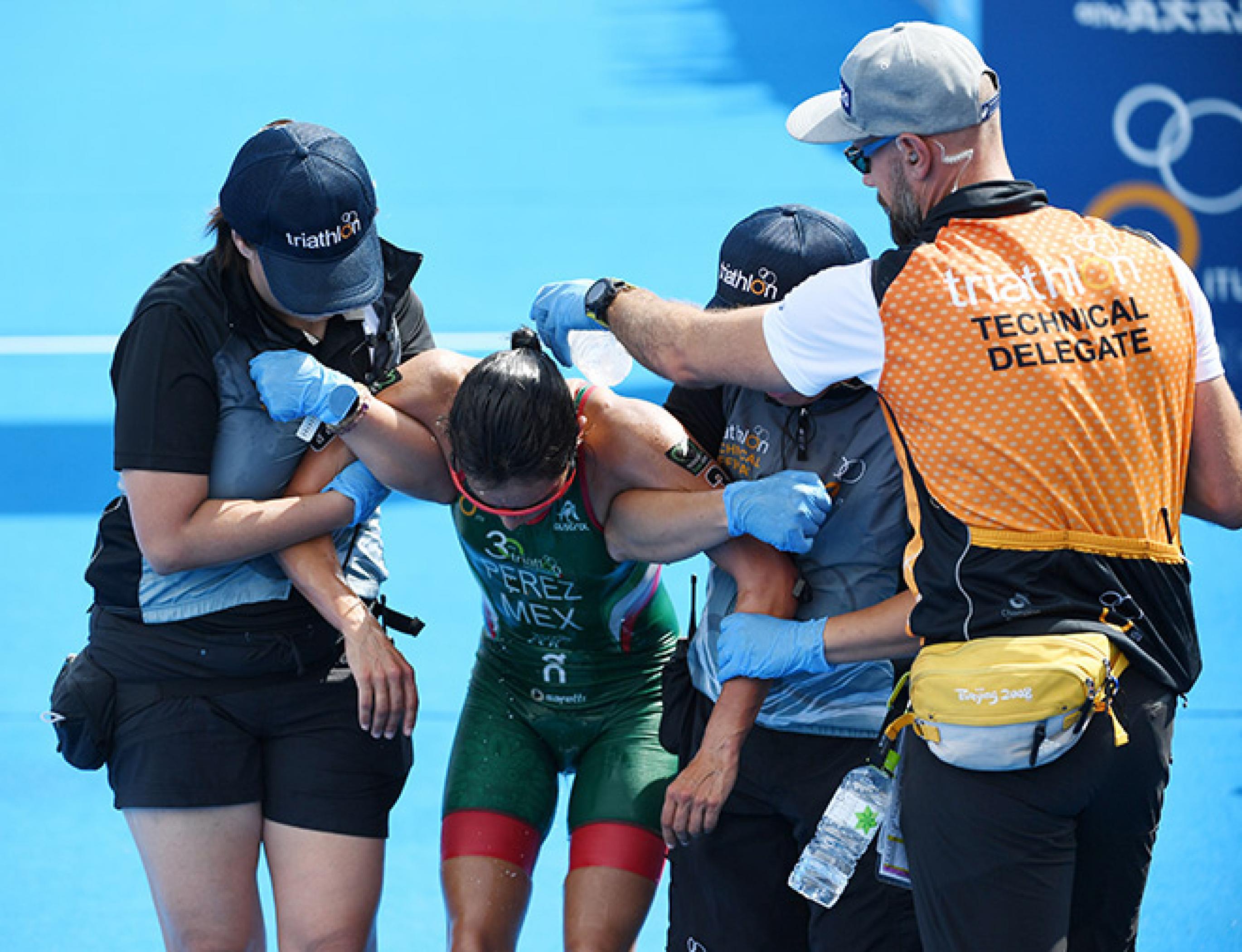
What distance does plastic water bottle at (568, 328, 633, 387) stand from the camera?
3506 mm

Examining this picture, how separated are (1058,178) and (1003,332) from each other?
256 inches

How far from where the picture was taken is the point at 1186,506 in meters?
2.71

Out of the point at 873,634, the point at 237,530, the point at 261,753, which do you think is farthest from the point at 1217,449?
the point at 261,753

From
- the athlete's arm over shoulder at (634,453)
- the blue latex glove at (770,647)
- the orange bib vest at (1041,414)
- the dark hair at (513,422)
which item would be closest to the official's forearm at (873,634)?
the blue latex glove at (770,647)

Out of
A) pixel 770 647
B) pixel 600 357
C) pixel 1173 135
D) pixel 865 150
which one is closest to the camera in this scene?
pixel 865 150

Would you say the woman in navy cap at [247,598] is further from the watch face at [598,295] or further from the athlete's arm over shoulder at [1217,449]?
the athlete's arm over shoulder at [1217,449]

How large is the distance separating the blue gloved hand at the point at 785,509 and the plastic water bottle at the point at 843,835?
45 cm

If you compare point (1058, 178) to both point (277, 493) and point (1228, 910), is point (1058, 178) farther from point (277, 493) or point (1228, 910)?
point (277, 493)

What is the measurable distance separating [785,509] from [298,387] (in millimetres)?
1004

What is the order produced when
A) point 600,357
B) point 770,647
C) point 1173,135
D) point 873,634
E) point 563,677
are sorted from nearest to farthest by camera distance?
point 873,634 < point 770,647 < point 563,677 < point 600,357 < point 1173,135

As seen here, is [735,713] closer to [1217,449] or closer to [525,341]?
[525,341]

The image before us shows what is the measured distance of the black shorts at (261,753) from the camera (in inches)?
124

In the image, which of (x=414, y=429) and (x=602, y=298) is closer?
(x=602, y=298)

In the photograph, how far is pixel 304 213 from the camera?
3.04m
